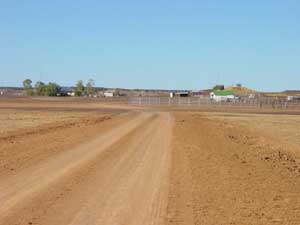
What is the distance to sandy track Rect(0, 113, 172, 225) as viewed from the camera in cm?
948

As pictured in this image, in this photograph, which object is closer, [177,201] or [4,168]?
[177,201]

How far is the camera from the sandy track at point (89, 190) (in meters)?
9.48

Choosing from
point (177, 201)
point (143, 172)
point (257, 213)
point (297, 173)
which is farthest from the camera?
point (297, 173)

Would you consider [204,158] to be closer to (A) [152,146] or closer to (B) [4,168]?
(A) [152,146]

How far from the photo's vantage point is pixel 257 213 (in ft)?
33.4

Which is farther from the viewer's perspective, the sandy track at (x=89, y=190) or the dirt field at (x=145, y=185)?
the dirt field at (x=145, y=185)

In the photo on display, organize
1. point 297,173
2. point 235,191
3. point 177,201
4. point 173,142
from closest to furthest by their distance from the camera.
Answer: point 177,201 < point 235,191 < point 297,173 < point 173,142

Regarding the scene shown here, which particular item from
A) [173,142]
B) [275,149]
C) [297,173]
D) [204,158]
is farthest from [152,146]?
[297,173]

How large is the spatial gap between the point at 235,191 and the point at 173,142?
1288 centimetres

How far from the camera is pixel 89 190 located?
40.0 ft

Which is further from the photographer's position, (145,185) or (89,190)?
(145,185)

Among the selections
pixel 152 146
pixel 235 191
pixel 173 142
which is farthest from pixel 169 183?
pixel 173 142

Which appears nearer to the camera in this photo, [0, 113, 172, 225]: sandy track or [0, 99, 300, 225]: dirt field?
[0, 113, 172, 225]: sandy track

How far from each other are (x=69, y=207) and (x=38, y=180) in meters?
3.40
